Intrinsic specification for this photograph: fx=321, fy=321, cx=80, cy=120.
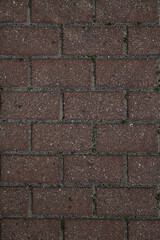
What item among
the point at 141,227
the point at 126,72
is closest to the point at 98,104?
the point at 126,72

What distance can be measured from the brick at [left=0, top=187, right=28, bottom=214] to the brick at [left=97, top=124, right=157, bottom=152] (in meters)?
0.37

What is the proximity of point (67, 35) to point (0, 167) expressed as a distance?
57 centimetres

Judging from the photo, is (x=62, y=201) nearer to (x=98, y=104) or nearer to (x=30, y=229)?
(x=30, y=229)

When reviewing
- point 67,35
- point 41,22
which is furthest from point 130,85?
point 41,22

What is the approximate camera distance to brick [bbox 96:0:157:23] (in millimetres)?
1221

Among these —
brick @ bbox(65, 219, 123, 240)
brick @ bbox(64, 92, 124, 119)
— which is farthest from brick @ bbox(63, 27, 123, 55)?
brick @ bbox(65, 219, 123, 240)

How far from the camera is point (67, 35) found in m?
1.23

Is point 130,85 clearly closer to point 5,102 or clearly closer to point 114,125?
point 114,125

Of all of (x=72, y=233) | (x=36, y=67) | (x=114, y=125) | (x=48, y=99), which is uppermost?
(x=36, y=67)

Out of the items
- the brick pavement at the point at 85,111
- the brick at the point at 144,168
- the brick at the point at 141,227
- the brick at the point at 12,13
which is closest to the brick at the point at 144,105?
the brick pavement at the point at 85,111

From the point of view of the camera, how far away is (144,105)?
4.02ft

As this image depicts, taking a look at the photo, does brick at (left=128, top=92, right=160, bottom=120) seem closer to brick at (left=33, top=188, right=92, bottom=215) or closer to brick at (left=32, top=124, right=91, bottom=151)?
brick at (left=32, top=124, right=91, bottom=151)

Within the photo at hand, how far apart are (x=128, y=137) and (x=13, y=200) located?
1.67 ft

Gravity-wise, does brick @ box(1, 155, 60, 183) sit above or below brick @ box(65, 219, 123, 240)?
above
